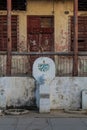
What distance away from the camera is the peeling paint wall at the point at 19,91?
53.8 ft

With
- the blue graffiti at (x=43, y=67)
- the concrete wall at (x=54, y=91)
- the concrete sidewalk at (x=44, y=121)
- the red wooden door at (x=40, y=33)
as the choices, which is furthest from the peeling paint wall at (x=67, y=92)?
the red wooden door at (x=40, y=33)

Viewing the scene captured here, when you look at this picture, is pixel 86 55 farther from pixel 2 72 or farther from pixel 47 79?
pixel 2 72

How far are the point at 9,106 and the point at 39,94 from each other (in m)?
1.30

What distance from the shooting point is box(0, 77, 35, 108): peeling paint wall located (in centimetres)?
1639

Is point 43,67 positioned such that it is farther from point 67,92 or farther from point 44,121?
point 44,121

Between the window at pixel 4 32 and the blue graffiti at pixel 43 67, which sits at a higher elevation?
the window at pixel 4 32

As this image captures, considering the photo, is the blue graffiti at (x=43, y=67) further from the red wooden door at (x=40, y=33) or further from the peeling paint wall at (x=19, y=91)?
the red wooden door at (x=40, y=33)

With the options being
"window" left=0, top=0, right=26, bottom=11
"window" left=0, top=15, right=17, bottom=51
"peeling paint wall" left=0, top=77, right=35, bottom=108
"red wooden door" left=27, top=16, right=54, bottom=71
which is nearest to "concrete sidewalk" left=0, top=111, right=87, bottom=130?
"peeling paint wall" left=0, top=77, right=35, bottom=108

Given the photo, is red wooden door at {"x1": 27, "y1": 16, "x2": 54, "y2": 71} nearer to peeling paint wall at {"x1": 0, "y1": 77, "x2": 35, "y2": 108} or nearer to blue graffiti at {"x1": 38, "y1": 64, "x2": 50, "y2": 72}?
peeling paint wall at {"x1": 0, "y1": 77, "x2": 35, "y2": 108}

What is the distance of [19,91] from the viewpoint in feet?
54.0

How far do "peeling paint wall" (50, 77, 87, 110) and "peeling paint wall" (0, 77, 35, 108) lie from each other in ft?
2.33

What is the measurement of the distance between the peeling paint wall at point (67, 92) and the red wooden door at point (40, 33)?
5.95 metres

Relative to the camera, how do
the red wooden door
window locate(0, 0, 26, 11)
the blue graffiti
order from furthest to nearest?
the red wooden door
window locate(0, 0, 26, 11)
the blue graffiti

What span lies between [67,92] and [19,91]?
162cm
